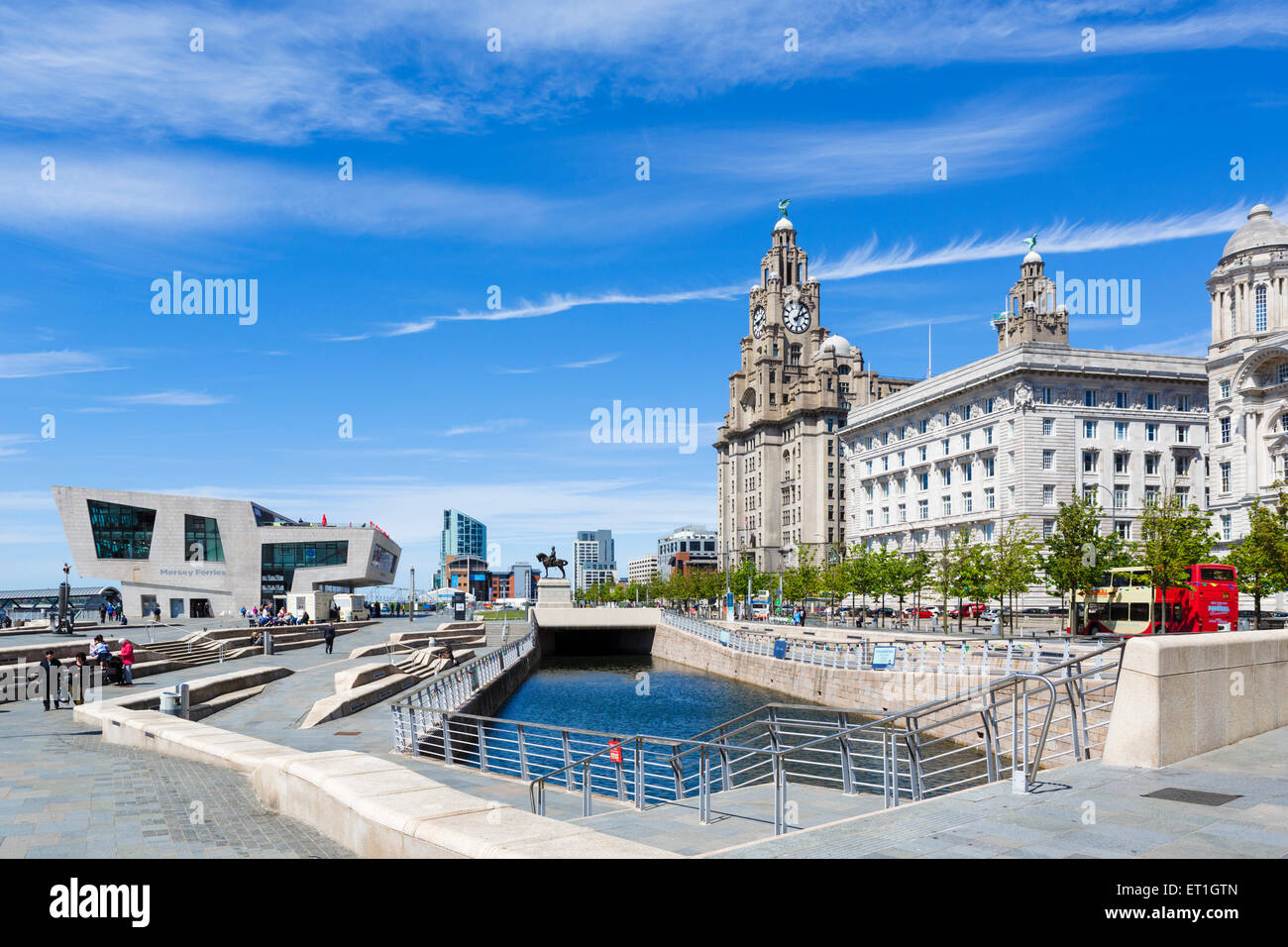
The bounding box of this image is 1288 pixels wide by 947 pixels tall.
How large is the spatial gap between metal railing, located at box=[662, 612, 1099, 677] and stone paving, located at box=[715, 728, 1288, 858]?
10018 mm

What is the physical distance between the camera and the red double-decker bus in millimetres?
40562

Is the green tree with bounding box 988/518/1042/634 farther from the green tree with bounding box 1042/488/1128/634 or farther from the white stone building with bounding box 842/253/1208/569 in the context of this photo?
the white stone building with bounding box 842/253/1208/569

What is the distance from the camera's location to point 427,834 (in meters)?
6.98

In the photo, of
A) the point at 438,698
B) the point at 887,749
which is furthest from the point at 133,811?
the point at 438,698

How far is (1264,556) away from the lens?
166 feet

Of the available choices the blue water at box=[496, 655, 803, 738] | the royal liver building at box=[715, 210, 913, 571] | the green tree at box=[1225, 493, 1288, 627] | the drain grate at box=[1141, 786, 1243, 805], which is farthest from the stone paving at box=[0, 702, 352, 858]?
the royal liver building at box=[715, 210, 913, 571]

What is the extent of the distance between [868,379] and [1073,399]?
61.8 meters

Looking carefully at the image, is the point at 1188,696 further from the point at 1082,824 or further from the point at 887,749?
the point at 1082,824

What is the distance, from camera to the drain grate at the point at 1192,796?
9.73 m
